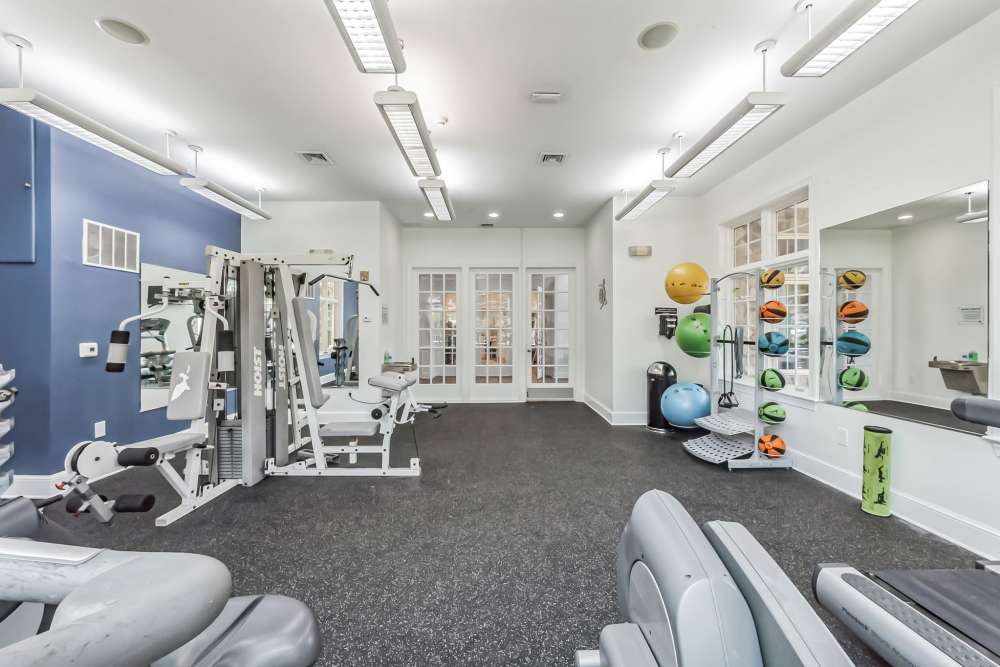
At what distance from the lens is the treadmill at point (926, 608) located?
0.98m

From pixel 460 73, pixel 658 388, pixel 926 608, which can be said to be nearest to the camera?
pixel 926 608

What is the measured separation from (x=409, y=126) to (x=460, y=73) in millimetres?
480

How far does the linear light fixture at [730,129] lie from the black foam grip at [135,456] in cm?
407

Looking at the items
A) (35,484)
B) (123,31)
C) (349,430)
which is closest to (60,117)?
(123,31)

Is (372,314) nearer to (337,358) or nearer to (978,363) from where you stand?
(337,358)

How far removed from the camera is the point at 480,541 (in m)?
2.39

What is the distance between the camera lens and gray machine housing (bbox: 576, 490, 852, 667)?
0.61 metres

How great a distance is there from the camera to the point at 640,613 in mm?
899

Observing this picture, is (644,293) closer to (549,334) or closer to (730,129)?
(549,334)

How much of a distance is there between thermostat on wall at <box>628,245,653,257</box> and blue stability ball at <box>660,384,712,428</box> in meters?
1.73

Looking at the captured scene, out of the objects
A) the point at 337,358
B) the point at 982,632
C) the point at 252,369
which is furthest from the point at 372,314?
the point at 982,632

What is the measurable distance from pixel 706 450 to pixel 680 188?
304 cm

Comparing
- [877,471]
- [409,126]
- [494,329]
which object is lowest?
[877,471]

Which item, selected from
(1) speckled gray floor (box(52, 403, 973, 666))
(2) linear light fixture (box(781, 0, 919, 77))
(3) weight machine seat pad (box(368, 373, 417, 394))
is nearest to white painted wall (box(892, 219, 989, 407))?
(1) speckled gray floor (box(52, 403, 973, 666))
